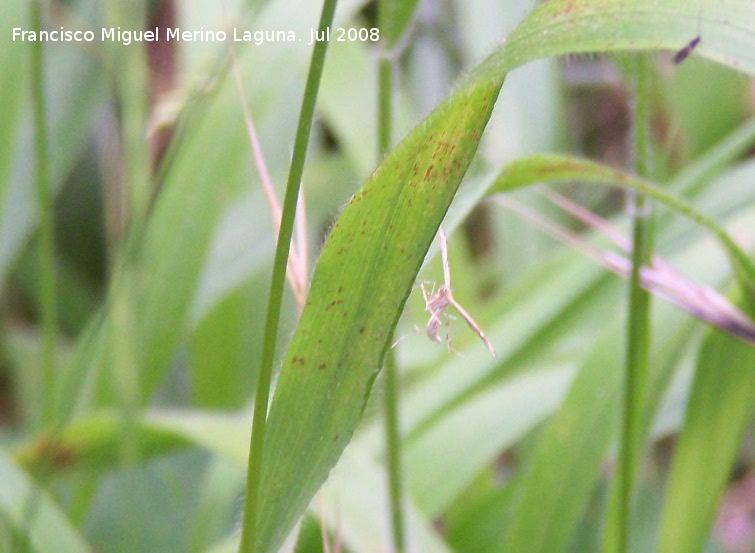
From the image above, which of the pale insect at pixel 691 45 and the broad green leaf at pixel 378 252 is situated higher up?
the pale insect at pixel 691 45

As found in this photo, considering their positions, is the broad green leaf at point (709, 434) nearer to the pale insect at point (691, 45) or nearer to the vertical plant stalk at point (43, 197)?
the pale insect at point (691, 45)

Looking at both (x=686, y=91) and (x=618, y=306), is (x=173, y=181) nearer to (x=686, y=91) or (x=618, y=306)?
(x=618, y=306)

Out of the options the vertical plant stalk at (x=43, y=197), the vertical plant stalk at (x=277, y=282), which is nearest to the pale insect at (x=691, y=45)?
the vertical plant stalk at (x=277, y=282)

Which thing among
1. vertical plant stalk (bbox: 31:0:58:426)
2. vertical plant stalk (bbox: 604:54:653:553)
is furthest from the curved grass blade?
vertical plant stalk (bbox: 31:0:58:426)

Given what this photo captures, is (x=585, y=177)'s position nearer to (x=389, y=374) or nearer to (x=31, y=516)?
(x=389, y=374)

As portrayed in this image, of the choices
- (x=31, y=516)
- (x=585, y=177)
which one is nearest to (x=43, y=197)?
(x=31, y=516)

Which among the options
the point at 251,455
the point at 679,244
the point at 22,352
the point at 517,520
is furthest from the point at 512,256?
the point at 251,455
